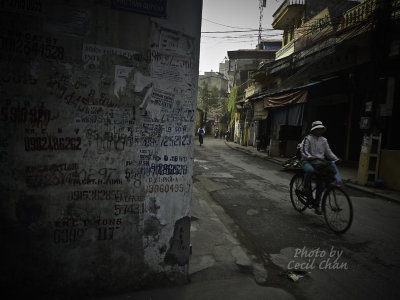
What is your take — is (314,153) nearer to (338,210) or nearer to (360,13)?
(338,210)

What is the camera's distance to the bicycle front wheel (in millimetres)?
4176

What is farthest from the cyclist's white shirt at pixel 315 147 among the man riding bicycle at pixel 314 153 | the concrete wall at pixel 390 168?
the concrete wall at pixel 390 168

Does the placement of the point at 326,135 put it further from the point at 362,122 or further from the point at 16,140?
the point at 16,140

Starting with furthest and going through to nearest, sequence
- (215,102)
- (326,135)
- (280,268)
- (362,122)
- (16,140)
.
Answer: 1. (215,102)
2. (326,135)
3. (362,122)
4. (280,268)
5. (16,140)

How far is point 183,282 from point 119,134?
5.43 feet

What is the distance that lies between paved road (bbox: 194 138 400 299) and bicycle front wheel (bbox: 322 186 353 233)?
0.46 ft

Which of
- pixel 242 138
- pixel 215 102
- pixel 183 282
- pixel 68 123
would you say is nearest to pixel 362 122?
pixel 183 282

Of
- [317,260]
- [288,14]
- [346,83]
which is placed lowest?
[317,260]

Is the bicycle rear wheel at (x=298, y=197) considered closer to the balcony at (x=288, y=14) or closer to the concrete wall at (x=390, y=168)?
the concrete wall at (x=390, y=168)

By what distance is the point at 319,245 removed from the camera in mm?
3719

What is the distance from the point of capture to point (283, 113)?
16266 millimetres

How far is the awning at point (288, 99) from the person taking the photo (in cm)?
1210

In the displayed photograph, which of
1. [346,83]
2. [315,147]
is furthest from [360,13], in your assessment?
[315,147]

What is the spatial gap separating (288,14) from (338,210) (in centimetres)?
1882
